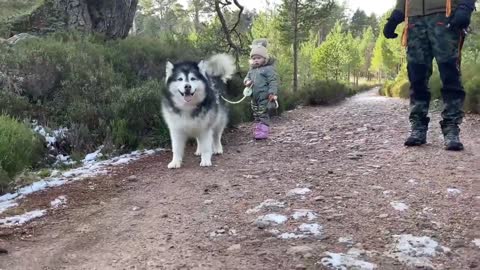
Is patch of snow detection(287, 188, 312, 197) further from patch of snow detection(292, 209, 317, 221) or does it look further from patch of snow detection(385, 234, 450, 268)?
patch of snow detection(385, 234, 450, 268)

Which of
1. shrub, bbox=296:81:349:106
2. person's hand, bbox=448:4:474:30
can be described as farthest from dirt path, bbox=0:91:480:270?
shrub, bbox=296:81:349:106

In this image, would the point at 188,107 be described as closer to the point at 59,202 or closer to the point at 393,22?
the point at 59,202

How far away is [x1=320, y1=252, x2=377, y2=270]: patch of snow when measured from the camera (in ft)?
7.88

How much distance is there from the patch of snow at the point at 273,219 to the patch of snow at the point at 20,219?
168 cm

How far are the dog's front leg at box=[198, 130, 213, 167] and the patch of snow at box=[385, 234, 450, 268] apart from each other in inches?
101

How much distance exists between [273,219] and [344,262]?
2.55 feet

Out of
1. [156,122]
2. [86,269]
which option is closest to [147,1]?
[156,122]

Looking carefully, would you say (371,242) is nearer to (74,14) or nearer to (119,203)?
(119,203)

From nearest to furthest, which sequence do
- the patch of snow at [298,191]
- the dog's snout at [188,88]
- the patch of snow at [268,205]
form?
the patch of snow at [268,205] → the patch of snow at [298,191] → the dog's snout at [188,88]

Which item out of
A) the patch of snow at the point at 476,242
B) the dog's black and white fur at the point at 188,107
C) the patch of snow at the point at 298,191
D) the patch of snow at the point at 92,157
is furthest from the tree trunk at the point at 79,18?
the patch of snow at the point at 476,242

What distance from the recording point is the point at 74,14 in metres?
8.90

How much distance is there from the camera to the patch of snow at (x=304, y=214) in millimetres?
3160

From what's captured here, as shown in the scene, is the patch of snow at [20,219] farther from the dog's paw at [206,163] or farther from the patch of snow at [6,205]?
the dog's paw at [206,163]

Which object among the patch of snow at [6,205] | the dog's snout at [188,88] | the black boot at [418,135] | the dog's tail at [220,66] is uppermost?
the dog's tail at [220,66]
